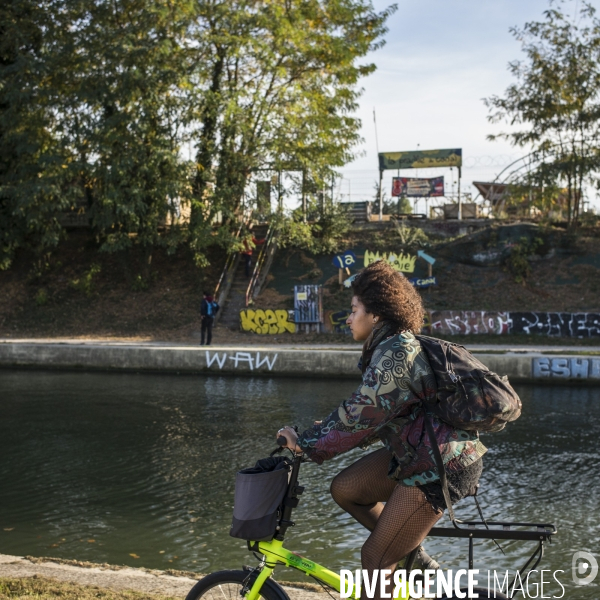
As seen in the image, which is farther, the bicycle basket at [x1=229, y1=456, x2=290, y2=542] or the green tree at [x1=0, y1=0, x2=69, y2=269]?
the green tree at [x1=0, y1=0, x2=69, y2=269]

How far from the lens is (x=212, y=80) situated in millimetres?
30938

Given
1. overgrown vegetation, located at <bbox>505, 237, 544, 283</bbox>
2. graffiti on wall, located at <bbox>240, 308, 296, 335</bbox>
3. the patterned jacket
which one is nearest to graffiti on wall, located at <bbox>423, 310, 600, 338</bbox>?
overgrown vegetation, located at <bbox>505, 237, 544, 283</bbox>

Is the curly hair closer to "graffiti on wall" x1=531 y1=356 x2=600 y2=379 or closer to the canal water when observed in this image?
the canal water

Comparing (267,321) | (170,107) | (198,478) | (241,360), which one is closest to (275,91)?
(170,107)

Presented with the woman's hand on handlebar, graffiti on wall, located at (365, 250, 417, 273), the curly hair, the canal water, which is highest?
graffiti on wall, located at (365, 250, 417, 273)

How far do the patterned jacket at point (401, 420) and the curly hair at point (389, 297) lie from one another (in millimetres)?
167

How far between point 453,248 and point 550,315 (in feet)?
21.9

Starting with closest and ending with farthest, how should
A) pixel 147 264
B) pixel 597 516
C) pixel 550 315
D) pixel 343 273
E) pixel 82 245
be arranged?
pixel 597 516 → pixel 550 315 → pixel 343 273 → pixel 147 264 → pixel 82 245

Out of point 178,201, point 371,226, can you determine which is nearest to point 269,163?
point 178,201

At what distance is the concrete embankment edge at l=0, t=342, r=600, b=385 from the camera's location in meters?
19.0

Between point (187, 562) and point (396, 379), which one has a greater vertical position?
point (396, 379)

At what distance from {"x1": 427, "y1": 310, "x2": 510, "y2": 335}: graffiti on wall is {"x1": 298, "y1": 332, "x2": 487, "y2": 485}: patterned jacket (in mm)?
23161

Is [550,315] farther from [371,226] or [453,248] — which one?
[371,226]

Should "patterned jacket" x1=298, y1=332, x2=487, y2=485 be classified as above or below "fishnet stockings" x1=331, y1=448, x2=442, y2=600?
above
